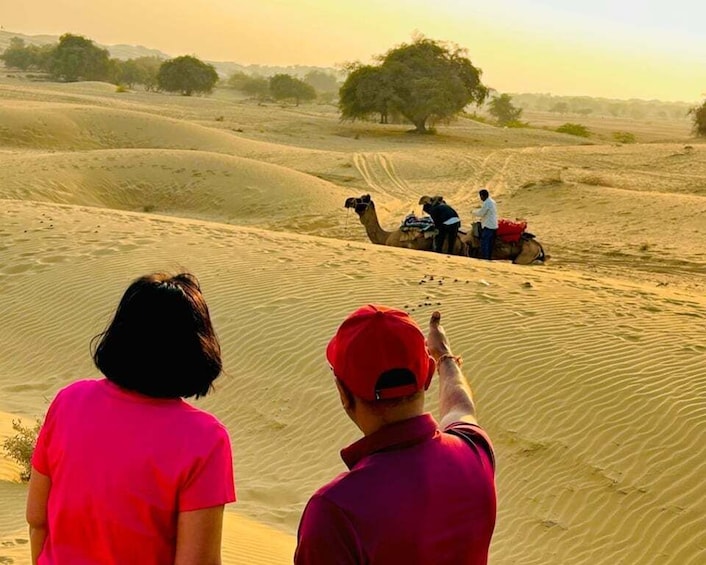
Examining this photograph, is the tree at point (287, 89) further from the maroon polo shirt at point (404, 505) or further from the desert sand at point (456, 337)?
the maroon polo shirt at point (404, 505)

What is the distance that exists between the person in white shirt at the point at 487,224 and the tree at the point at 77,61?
70.1 m

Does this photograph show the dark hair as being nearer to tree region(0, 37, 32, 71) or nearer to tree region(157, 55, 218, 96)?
tree region(157, 55, 218, 96)

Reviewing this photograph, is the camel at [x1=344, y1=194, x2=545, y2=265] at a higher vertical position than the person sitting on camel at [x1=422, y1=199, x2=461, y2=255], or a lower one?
lower

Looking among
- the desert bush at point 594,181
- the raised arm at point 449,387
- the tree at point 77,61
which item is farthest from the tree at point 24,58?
the raised arm at point 449,387

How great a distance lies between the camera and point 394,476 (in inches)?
96.7

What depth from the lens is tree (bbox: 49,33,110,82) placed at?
79.4m

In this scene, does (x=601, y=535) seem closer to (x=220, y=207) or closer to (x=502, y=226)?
(x=502, y=226)

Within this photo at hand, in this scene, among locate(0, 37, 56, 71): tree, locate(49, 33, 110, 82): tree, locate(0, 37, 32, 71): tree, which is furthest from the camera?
locate(0, 37, 32, 71): tree

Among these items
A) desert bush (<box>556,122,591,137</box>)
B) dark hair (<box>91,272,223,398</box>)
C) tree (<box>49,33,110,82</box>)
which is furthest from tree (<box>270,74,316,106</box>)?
dark hair (<box>91,272,223,398</box>)

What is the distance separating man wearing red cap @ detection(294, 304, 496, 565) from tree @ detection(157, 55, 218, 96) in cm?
7495

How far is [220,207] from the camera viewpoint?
83.7ft

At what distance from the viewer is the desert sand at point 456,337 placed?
7.12 meters

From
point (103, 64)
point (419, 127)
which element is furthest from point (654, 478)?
point (103, 64)

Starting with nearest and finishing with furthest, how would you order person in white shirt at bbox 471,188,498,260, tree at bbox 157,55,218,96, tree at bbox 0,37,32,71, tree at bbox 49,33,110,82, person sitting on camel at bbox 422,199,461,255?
person in white shirt at bbox 471,188,498,260, person sitting on camel at bbox 422,199,461,255, tree at bbox 157,55,218,96, tree at bbox 49,33,110,82, tree at bbox 0,37,32,71
